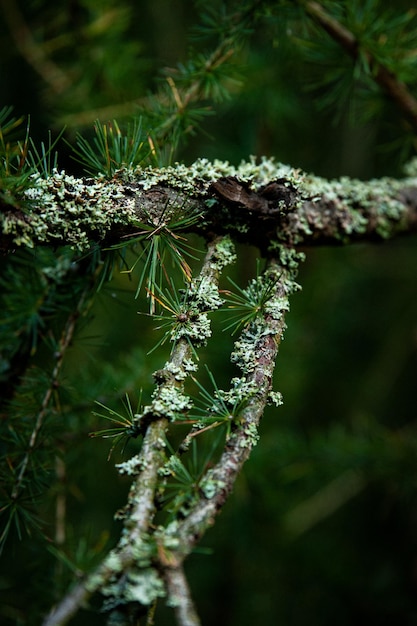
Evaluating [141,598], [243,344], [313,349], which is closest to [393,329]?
[313,349]

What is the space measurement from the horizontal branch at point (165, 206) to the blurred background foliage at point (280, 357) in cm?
32

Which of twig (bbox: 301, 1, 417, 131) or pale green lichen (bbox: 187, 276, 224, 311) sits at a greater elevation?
twig (bbox: 301, 1, 417, 131)

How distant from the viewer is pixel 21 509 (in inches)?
34.9

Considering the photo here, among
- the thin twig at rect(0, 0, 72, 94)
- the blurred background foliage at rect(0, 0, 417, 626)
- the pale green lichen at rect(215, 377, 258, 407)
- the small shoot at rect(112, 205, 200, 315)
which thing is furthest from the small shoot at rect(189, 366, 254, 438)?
the thin twig at rect(0, 0, 72, 94)

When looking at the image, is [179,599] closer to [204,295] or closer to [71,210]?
[204,295]

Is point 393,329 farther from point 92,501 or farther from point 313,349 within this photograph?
point 92,501

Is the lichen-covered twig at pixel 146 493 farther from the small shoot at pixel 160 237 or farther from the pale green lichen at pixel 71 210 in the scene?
the pale green lichen at pixel 71 210

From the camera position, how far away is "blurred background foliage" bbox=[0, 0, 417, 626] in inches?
50.3

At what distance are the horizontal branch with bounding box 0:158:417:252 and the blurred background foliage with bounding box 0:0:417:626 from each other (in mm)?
316

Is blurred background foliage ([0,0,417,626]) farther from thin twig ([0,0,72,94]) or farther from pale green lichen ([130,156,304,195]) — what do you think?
pale green lichen ([130,156,304,195])

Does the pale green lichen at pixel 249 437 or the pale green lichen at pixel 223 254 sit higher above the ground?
the pale green lichen at pixel 223 254

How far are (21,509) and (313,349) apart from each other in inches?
69.1

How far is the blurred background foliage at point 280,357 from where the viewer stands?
1277mm

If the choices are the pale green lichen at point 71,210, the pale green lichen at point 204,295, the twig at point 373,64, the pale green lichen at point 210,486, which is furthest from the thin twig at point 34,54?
the pale green lichen at point 210,486
